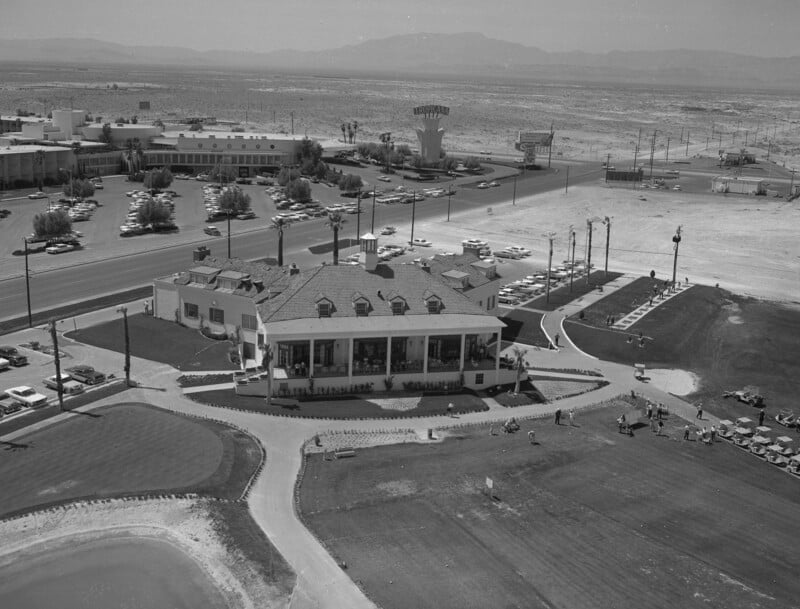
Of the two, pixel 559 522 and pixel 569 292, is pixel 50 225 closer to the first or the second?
pixel 569 292

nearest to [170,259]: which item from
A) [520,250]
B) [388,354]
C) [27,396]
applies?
[520,250]

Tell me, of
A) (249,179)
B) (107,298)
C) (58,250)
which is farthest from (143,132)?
(107,298)

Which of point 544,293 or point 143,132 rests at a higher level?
point 143,132

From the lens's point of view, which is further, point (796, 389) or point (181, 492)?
point (796, 389)

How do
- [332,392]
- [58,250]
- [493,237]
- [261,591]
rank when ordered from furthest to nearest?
[493,237]
[58,250]
[332,392]
[261,591]

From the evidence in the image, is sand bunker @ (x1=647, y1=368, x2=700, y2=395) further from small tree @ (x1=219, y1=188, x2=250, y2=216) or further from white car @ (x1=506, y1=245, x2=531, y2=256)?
small tree @ (x1=219, y1=188, x2=250, y2=216)

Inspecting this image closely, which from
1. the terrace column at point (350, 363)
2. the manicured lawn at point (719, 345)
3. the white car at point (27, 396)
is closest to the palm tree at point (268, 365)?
the terrace column at point (350, 363)

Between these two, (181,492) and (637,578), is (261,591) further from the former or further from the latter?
(637,578)

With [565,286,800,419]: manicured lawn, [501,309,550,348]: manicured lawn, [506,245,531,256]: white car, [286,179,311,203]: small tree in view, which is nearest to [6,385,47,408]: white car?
[501,309,550,348]: manicured lawn
